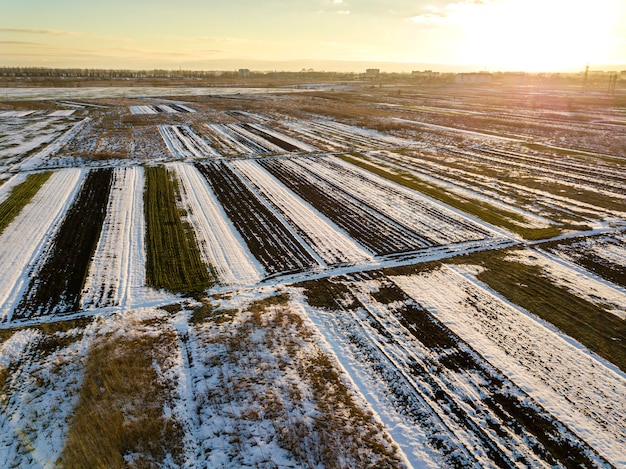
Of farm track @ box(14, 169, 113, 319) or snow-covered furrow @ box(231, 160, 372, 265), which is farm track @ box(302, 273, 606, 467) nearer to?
snow-covered furrow @ box(231, 160, 372, 265)

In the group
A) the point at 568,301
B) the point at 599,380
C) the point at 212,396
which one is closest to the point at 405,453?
the point at 212,396

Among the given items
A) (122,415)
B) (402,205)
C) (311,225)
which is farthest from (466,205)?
(122,415)

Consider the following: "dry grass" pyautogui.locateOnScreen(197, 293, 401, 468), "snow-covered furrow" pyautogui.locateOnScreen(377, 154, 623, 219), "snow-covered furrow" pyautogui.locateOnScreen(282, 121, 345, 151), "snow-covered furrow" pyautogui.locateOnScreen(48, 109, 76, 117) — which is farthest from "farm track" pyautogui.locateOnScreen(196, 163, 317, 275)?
"snow-covered furrow" pyautogui.locateOnScreen(48, 109, 76, 117)

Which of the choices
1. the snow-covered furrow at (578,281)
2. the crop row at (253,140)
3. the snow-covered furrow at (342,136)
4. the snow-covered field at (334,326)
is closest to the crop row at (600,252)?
the snow-covered field at (334,326)

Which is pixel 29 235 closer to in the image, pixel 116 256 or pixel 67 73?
pixel 116 256

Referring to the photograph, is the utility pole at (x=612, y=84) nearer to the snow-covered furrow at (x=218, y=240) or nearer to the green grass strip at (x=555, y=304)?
the green grass strip at (x=555, y=304)

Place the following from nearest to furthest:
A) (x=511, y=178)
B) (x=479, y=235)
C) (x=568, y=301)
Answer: (x=568, y=301)
(x=479, y=235)
(x=511, y=178)

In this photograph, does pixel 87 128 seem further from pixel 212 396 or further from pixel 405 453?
pixel 405 453
